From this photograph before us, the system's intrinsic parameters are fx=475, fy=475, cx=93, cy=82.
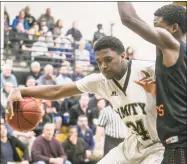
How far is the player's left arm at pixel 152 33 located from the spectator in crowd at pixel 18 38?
9.32 metres

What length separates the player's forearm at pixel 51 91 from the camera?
15.7 feet

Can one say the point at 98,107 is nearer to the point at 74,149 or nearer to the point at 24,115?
the point at 74,149

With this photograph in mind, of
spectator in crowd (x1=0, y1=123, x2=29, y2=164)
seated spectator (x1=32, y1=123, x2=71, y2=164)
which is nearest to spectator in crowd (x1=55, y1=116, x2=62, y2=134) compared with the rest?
seated spectator (x1=32, y1=123, x2=71, y2=164)

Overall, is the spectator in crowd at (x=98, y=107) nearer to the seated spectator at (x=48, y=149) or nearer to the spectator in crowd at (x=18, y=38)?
the seated spectator at (x=48, y=149)

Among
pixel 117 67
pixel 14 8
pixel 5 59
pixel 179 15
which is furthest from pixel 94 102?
pixel 179 15

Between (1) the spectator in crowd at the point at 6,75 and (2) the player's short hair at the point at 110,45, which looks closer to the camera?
(2) the player's short hair at the point at 110,45

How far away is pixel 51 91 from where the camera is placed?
4.82m

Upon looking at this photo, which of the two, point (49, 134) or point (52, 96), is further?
point (49, 134)

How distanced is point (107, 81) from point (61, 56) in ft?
30.4

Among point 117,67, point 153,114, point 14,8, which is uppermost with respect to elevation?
point 14,8

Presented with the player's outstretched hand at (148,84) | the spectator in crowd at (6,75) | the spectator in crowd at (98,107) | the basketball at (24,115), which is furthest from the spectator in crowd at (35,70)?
the player's outstretched hand at (148,84)

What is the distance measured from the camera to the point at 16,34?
41.9 feet

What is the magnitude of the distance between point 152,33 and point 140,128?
133 cm

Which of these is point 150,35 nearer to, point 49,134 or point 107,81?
point 107,81
